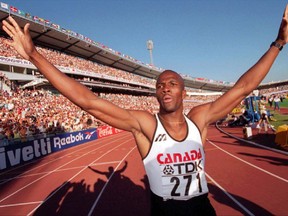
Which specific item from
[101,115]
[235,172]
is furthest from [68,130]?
[101,115]

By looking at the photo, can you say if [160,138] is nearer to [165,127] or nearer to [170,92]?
[165,127]

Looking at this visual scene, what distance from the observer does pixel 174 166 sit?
221 cm

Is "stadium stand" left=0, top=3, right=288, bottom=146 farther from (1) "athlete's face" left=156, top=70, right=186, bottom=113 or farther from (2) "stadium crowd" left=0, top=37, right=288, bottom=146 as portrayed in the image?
(1) "athlete's face" left=156, top=70, right=186, bottom=113

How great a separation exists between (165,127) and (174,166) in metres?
0.37

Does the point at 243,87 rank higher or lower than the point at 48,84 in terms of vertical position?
lower

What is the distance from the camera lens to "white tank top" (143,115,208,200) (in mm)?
2199

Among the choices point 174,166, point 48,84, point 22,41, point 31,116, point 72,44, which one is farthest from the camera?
point 72,44

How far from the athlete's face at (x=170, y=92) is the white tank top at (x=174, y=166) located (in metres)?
0.25

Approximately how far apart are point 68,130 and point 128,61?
36.6 metres

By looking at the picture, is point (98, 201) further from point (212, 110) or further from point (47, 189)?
point (212, 110)

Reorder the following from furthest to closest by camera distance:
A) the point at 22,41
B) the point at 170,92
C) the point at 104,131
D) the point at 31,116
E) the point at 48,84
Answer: the point at 48,84, the point at 104,131, the point at 31,116, the point at 170,92, the point at 22,41

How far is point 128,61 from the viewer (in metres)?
55.4

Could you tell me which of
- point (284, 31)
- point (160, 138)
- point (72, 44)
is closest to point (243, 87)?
point (284, 31)

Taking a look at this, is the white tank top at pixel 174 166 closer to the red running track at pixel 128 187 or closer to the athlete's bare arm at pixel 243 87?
the athlete's bare arm at pixel 243 87
